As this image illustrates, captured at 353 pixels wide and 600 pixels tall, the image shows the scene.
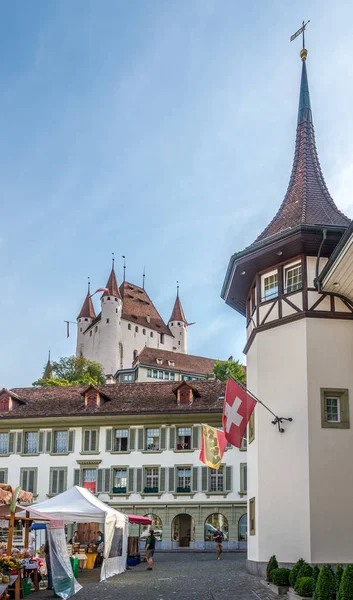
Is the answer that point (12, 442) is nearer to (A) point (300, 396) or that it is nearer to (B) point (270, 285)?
(B) point (270, 285)

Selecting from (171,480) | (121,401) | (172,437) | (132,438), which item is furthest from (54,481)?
(172,437)

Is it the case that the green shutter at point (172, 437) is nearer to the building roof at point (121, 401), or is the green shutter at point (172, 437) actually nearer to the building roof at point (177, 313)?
the building roof at point (121, 401)

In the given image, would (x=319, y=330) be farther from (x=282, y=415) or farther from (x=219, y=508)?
(x=219, y=508)

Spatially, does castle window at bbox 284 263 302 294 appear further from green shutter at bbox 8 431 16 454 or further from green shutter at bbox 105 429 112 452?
green shutter at bbox 8 431 16 454

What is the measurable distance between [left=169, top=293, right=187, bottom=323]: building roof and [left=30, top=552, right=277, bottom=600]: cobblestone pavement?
98.2 metres

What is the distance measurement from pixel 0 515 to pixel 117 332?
96712 millimetres

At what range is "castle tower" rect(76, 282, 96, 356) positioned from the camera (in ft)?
387

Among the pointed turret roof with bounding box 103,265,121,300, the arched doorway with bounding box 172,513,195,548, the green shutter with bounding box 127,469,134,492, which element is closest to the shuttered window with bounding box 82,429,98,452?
the green shutter with bounding box 127,469,134,492

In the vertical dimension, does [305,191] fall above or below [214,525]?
above

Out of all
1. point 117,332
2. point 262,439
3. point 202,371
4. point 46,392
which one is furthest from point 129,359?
point 262,439

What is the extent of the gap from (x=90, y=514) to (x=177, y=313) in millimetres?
104913

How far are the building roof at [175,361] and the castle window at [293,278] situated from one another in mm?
77255

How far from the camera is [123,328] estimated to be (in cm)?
11612

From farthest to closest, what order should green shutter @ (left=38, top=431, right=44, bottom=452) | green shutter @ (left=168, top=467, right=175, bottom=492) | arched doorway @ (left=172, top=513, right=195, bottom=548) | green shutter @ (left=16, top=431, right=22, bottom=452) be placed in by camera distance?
green shutter @ (left=16, top=431, right=22, bottom=452)
green shutter @ (left=38, top=431, right=44, bottom=452)
arched doorway @ (left=172, top=513, right=195, bottom=548)
green shutter @ (left=168, top=467, right=175, bottom=492)
